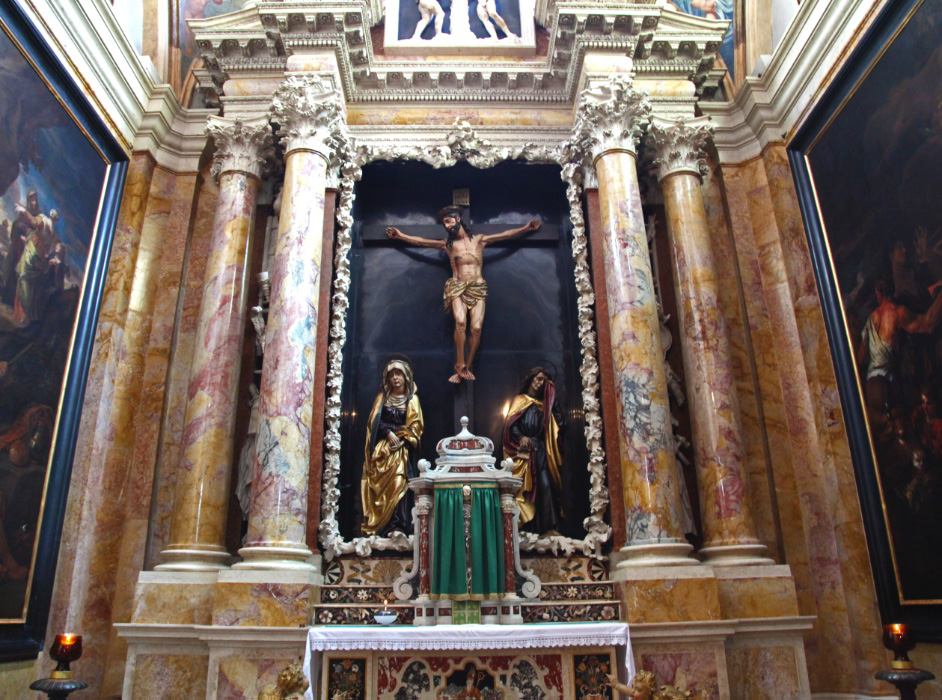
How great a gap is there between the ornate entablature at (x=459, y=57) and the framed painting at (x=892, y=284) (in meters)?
2.33

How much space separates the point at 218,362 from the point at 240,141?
2960mm

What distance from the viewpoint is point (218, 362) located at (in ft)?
27.3

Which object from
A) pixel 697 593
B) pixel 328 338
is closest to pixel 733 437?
pixel 697 593

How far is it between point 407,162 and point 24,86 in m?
4.69

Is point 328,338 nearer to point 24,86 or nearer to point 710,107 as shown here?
point 24,86

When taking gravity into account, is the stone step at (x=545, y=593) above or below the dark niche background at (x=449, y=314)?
below

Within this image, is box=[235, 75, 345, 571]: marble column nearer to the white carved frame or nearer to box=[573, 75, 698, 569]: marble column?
the white carved frame

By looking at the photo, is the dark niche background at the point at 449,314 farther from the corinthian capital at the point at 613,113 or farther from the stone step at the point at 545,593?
the corinthian capital at the point at 613,113

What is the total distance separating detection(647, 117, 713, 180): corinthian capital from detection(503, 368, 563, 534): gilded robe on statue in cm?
318

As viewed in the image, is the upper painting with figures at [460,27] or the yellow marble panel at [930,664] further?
the upper painting with figures at [460,27]

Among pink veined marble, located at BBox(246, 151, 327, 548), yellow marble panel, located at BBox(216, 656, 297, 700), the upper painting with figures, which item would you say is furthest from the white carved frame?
yellow marble panel, located at BBox(216, 656, 297, 700)

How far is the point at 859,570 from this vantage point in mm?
7820

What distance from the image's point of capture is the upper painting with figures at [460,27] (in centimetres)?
1051

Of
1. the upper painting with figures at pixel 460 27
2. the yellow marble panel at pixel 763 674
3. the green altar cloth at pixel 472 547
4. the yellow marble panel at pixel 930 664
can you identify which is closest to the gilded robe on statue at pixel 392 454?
the green altar cloth at pixel 472 547
